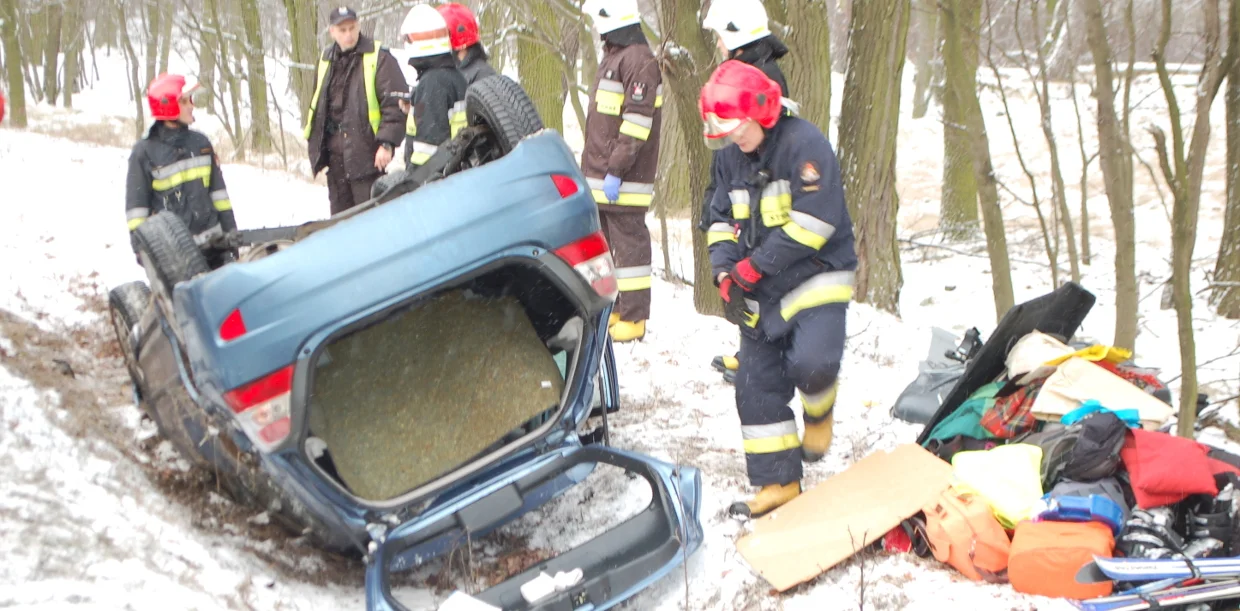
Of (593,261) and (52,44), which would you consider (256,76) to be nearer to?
(52,44)

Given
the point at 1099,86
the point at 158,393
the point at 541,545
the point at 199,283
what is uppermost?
the point at 1099,86

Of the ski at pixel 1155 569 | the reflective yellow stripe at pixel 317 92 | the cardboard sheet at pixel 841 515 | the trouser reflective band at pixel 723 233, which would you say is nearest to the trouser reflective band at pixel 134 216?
the reflective yellow stripe at pixel 317 92

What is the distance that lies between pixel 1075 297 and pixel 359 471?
3079 millimetres

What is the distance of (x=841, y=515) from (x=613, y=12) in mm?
3283

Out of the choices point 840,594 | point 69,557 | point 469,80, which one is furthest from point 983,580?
point 469,80

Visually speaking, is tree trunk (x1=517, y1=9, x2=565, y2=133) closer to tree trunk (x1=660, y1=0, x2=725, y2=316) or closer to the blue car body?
tree trunk (x1=660, y1=0, x2=725, y2=316)

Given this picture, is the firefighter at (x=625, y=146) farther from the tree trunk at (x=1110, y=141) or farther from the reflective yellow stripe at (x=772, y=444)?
the tree trunk at (x=1110, y=141)

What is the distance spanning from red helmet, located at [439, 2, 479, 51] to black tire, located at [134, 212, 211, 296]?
2.84m

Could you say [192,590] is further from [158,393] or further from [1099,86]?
[1099,86]

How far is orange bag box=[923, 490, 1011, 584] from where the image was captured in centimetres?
309

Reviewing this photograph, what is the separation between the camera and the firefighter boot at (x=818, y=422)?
3.92 metres

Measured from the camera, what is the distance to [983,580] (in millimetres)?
3105

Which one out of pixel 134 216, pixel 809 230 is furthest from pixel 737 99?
pixel 134 216

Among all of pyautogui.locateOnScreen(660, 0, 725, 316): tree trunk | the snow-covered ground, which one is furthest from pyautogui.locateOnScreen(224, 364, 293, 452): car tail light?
pyautogui.locateOnScreen(660, 0, 725, 316): tree trunk
